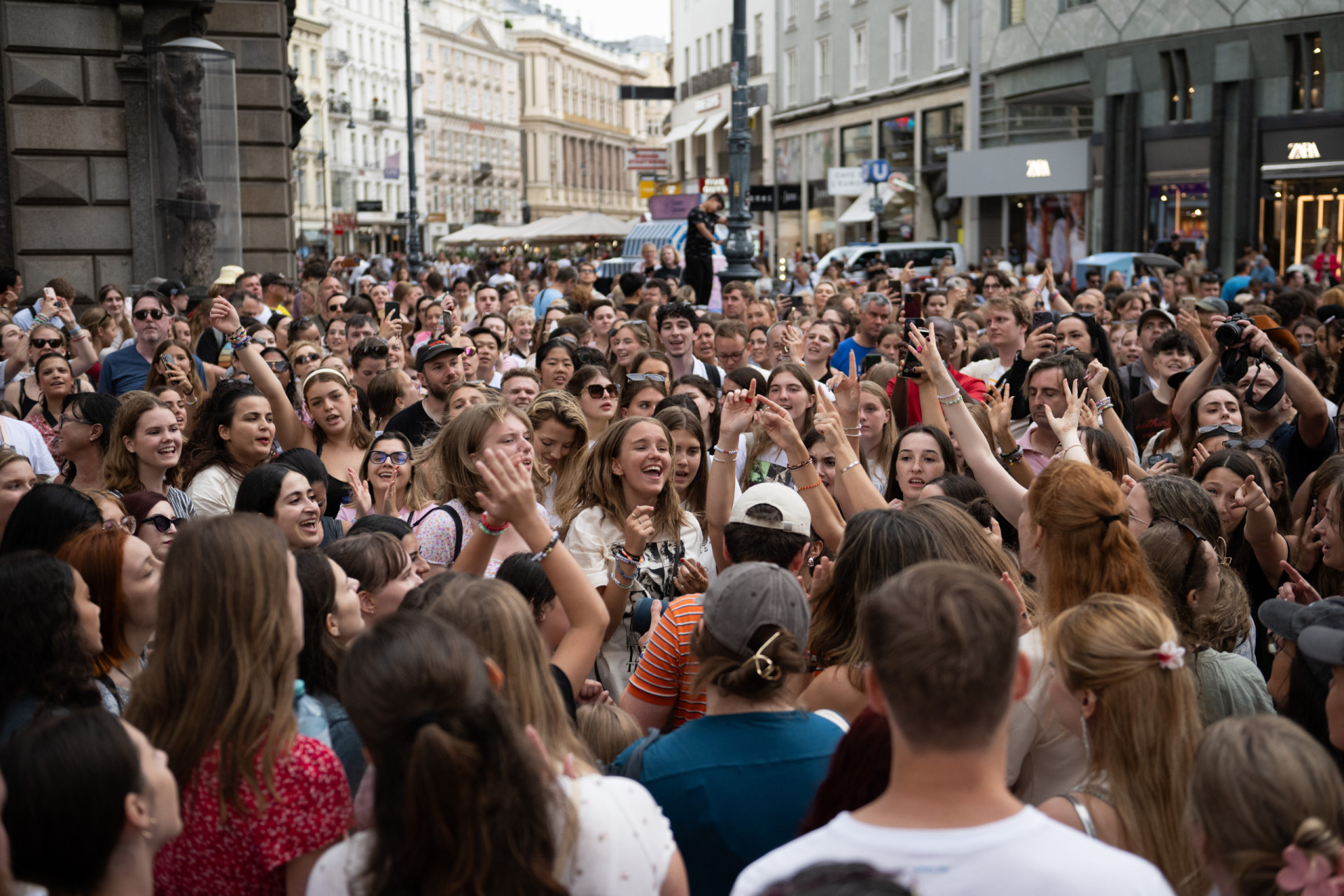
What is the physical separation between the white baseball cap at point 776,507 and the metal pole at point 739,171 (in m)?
11.0

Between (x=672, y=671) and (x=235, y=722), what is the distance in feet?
5.01

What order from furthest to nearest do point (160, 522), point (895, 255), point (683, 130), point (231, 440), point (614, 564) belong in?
point (683, 130) < point (895, 255) < point (231, 440) < point (160, 522) < point (614, 564)

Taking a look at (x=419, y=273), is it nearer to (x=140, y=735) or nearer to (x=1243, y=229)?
(x=1243, y=229)

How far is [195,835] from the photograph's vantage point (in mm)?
2762

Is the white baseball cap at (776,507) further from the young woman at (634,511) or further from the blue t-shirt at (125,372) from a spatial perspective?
the blue t-shirt at (125,372)

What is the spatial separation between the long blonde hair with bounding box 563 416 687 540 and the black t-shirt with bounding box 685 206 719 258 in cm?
966

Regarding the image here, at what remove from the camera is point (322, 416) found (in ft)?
23.4

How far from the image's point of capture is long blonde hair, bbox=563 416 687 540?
5.52 meters

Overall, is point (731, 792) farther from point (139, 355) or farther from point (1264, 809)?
point (139, 355)

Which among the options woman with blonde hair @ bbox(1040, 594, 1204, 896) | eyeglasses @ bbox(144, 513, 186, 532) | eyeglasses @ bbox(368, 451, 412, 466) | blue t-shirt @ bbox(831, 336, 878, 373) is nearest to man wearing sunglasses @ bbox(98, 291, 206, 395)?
eyeglasses @ bbox(368, 451, 412, 466)

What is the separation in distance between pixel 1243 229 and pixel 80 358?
25631 millimetres

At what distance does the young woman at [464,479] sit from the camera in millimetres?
5324

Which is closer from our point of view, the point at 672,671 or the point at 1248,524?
the point at 672,671

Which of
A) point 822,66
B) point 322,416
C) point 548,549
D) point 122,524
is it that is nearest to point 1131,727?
point 548,549
